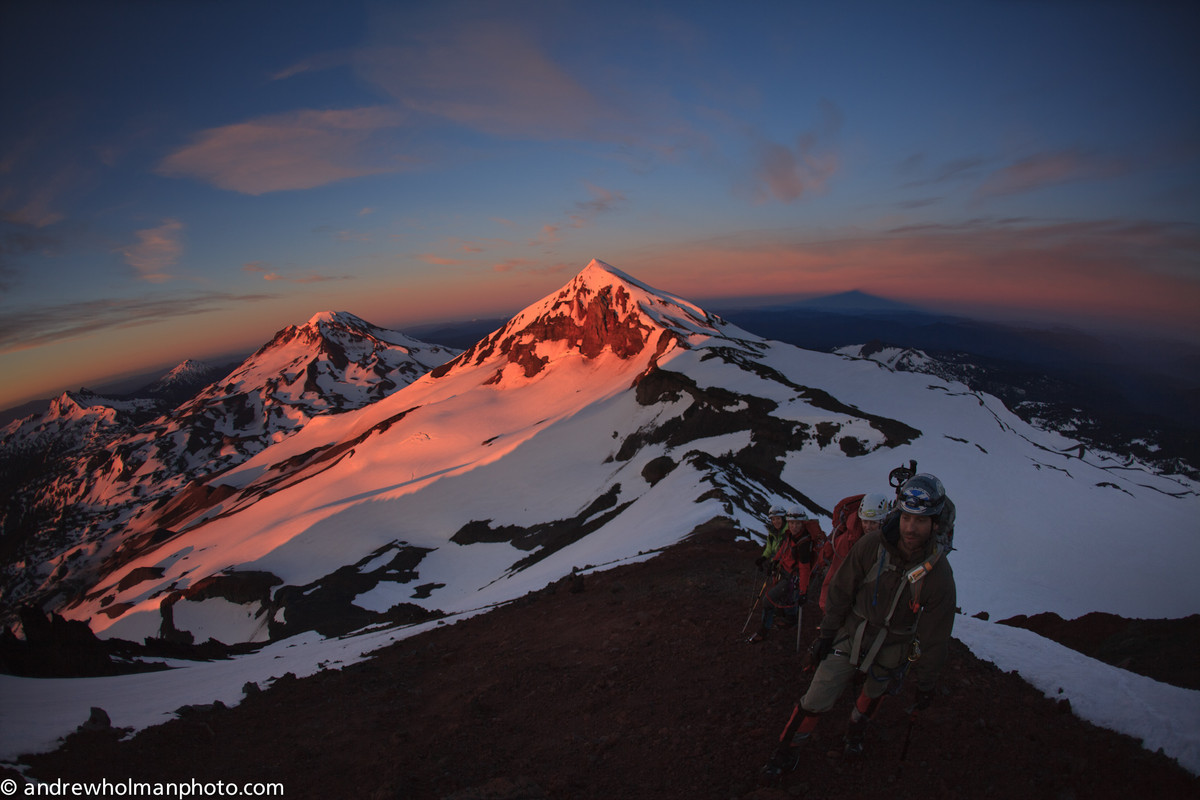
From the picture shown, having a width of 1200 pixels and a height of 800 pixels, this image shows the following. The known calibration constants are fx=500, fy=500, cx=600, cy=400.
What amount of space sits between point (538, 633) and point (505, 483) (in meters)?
45.0

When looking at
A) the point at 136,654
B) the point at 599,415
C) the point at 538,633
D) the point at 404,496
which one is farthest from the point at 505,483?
the point at 538,633

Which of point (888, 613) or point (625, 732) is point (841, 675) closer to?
point (888, 613)

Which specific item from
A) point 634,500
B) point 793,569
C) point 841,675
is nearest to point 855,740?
point 841,675

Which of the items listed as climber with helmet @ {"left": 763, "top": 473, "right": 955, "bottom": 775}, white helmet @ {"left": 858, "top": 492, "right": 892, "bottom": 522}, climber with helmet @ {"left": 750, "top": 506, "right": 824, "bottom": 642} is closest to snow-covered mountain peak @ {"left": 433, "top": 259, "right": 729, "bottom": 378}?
climber with helmet @ {"left": 750, "top": 506, "right": 824, "bottom": 642}

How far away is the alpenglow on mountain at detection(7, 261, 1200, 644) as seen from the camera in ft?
102

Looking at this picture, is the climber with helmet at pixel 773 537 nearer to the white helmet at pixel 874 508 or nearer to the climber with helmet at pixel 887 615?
the white helmet at pixel 874 508

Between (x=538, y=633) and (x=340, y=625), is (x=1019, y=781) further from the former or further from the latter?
(x=340, y=625)

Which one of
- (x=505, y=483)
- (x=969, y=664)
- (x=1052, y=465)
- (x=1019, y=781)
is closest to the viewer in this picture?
(x=1019, y=781)

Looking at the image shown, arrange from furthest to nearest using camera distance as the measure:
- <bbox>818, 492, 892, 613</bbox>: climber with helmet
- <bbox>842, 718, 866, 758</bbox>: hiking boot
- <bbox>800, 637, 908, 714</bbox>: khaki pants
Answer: <bbox>818, 492, 892, 613</bbox>: climber with helmet → <bbox>842, 718, 866, 758</bbox>: hiking boot → <bbox>800, 637, 908, 714</bbox>: khaki pants

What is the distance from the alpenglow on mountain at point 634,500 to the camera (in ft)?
102

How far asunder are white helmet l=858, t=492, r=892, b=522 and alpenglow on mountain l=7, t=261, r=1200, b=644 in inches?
575

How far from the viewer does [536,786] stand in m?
5.38

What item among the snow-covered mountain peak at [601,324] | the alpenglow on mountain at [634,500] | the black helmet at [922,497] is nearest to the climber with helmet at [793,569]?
the black helmet at [922,497]

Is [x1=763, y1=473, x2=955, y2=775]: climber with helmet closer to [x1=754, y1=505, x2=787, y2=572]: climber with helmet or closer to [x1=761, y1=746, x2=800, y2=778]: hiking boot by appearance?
[x1=761, y1=746, x2=800, y2=778]: hiking boot
